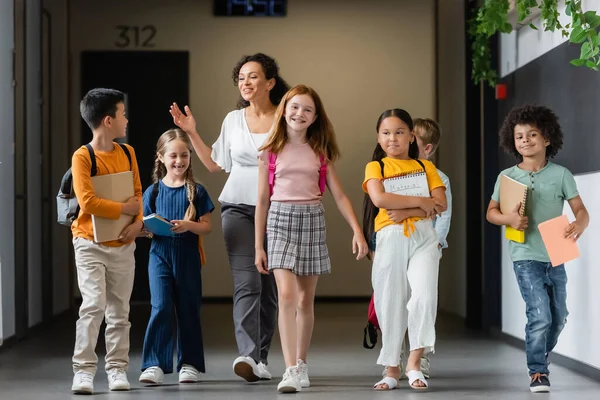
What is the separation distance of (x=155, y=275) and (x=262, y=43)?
5320 millimetres

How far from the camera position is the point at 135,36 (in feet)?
29.7

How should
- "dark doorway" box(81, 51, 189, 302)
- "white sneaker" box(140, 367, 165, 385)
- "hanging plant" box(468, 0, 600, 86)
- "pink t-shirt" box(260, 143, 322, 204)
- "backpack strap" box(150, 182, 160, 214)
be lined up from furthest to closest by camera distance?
1. "dark doorway" box(81, 51, 189, 302)
2. "backpack strap" box(150, 182, 160, 214)
3. "white sneaker" box(140, 367, 165, 385)
4. "hanging plant" box(468, 0, 600, 86)
5. "pink t-shirt" box(260, 143, 322, 204)

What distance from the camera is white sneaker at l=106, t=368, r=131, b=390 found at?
13.0 ft

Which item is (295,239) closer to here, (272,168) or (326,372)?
(272,168)

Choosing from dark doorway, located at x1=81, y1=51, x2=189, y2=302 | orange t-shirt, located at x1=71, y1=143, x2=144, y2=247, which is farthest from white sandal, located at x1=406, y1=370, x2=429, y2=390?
dark doorway, located at x1=81, y1=51, x2=189, y2=302

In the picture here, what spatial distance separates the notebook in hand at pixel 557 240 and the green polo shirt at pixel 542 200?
0.39 feet

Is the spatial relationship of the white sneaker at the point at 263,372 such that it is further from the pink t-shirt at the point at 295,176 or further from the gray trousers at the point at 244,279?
the pink t-shirt at the point at 295,176

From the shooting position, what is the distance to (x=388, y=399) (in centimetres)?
365

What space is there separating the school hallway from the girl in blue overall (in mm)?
117

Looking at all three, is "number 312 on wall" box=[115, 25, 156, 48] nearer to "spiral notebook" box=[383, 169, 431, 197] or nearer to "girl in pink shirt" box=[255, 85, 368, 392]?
"girl in pink shirt" box=[255, 85, 368, 392]

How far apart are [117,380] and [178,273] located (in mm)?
526

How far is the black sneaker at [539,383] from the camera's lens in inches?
152

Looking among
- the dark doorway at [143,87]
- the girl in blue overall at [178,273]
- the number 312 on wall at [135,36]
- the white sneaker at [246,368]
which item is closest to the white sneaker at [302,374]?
the white sneaker at [246,368]

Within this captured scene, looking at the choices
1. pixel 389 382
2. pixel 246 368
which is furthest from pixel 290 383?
pixel 389 382
